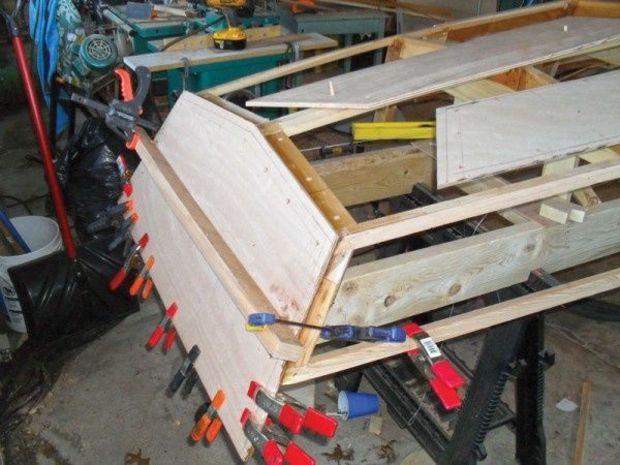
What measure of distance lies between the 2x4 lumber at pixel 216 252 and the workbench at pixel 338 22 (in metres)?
2.70

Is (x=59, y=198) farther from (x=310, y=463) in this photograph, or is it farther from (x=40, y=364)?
(x=310, y=463)

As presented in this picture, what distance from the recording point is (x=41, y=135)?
2572mm

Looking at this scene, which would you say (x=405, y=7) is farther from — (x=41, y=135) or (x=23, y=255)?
(x=23, y=255)

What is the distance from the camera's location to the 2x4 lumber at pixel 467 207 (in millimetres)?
1145

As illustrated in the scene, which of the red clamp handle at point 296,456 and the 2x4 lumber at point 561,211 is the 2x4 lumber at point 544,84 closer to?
the 2x4 lumber at point 561,211

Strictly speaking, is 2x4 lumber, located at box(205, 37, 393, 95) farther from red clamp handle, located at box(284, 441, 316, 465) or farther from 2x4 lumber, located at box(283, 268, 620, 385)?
red clamp handle, located at box(284, 441, 316, 465)

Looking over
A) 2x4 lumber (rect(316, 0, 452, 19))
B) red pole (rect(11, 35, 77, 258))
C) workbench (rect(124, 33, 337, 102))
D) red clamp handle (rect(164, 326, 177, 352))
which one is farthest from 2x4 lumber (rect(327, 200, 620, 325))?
2x4 lumber (rect(316, 0, 452, 19))

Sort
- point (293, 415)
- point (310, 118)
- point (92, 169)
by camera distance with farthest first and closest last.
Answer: point (92, 169)
point (310, 118)
point (293, 415)

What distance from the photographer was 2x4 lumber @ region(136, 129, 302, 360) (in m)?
1.11

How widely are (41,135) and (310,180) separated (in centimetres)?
193

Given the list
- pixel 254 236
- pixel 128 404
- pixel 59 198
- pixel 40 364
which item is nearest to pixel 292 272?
pixel 254 236

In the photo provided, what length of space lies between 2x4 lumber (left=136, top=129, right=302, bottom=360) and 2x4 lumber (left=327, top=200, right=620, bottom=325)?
196 millimetres

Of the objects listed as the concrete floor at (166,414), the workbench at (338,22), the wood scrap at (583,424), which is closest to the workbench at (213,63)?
the workbench at (338,22)

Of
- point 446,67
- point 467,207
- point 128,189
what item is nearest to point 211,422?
point 467,207
